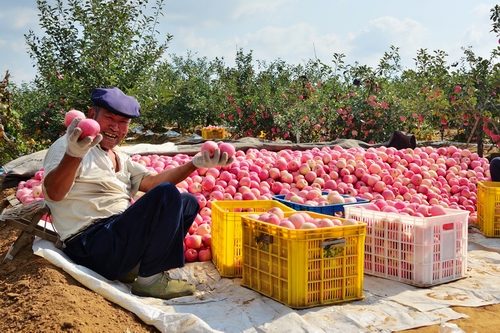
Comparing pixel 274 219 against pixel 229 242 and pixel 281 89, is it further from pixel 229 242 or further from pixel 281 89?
pixel 281 89

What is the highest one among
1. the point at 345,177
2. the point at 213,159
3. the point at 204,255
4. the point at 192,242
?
the point at 213,159

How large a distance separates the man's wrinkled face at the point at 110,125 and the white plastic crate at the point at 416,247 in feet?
6.24

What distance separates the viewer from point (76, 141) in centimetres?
266

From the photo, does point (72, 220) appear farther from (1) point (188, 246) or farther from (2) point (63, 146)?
(1) point (188, 246)

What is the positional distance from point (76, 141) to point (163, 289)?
46.2 inches

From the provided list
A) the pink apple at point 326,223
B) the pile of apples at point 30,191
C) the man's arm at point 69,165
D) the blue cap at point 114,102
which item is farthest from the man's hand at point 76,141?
the pile of apples at point 30,191

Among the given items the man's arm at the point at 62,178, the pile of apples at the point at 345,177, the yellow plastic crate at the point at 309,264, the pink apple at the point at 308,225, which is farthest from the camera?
the pile of apples at the point at 345,177

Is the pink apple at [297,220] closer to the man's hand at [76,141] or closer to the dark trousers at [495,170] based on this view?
the man's hand at [76,141]

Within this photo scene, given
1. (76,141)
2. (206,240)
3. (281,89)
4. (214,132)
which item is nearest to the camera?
(76,141)

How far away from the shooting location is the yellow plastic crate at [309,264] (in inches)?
121

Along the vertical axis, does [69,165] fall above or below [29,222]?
above

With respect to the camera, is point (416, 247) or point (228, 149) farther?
point (416, 247)

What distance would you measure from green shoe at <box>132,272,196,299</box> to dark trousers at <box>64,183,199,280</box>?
86mm

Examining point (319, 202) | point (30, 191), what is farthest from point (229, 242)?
point (30, 191)
